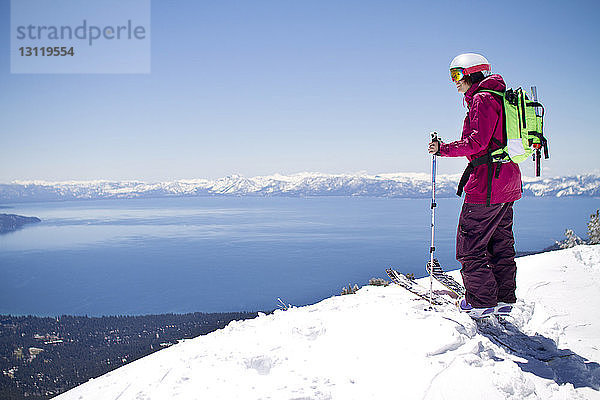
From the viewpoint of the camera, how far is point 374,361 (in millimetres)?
2514

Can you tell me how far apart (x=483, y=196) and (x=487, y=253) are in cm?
63

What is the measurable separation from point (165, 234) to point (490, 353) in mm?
196875

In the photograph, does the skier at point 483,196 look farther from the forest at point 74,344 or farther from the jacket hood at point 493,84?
the forest at point 74,344

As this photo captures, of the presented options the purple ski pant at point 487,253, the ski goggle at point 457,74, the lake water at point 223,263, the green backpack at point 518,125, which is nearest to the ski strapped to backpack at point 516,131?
the green backpack at point 518,125

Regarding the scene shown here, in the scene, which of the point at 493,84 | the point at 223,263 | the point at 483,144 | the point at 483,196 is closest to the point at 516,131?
the point at 483,144

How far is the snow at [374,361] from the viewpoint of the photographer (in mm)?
2258

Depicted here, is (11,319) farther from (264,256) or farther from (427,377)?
(427,377)

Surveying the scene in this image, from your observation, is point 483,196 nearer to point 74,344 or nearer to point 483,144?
point 483,144

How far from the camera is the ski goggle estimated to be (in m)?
3.29

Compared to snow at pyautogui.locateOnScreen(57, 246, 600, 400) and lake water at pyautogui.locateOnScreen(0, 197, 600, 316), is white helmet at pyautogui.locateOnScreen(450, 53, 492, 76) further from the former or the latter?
lake water at pyautogui.locateOnScreen(0, 197, 600, 316)

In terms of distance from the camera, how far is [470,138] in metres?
3.02

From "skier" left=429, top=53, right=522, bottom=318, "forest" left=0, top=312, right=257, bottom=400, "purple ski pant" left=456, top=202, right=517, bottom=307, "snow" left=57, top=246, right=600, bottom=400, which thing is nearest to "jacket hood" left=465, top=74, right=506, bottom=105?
"skier" left=429, top=53, right=522, bottom=318

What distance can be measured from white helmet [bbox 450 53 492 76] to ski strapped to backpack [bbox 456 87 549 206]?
0.29 m

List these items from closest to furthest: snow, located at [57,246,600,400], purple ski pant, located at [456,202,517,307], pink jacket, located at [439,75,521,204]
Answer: snow, located at [57,246,600,400] → pink jacket, located at [439,75,521,204] → purple ski pant, located at [456,202,517,307]
